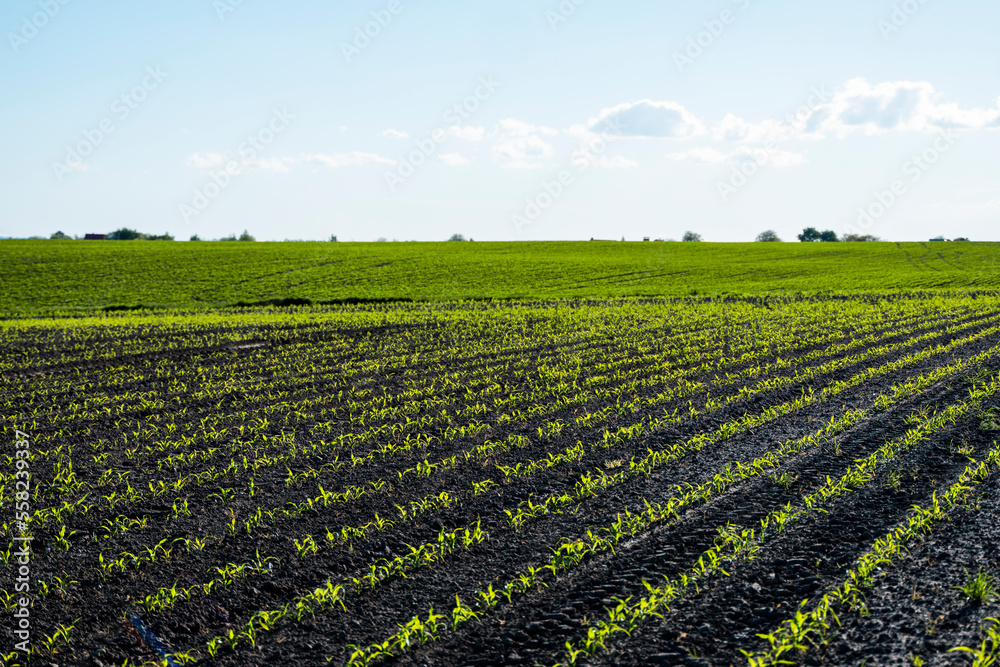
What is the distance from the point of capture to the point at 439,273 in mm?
48469

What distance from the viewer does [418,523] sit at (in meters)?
6.49

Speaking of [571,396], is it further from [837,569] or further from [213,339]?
[213,339]

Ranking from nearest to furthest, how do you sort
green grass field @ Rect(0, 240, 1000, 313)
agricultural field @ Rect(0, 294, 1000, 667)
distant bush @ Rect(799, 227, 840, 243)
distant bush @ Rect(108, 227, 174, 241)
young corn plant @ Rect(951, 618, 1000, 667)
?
young corn plant @ Rect(951, 618, 1000, 667)
agricultural field @ Rect(0, 294, 1000, 667)
green grass field @ Rect(0, 240, 1000, 313)
distant bush @ Rect(108, 227, 174, 241)
distant bush @ Rect(799, 227, 840, 243)

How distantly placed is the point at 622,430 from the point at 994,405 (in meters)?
5.99

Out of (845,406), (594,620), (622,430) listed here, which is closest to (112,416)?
(622,430)

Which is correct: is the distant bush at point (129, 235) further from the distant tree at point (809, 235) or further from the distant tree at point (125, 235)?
the distant tree at point (809, 235)

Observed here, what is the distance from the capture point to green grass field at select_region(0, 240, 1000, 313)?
39.1m

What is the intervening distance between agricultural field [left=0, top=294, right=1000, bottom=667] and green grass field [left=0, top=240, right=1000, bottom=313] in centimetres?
2607

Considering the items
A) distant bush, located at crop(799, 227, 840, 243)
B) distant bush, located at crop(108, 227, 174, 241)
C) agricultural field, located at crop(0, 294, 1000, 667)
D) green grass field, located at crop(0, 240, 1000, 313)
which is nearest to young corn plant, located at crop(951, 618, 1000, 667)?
agricultural field, located at crop(0, 294, 1000, 667)

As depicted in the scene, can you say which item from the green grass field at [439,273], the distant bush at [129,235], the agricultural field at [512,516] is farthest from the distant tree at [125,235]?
the agricultural field at [512,516]

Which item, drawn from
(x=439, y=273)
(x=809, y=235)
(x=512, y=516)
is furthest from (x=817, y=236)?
(x=512, y=516)

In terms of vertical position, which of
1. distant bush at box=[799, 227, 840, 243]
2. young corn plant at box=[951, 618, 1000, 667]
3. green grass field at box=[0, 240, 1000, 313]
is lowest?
young corn plant at box=[951, 618, 1000, 667]

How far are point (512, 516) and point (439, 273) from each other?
42511 millimetres

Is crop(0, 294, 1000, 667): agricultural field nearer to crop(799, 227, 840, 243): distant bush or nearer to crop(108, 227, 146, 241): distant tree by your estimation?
crop(108, 227, 146, 241): distant tree
